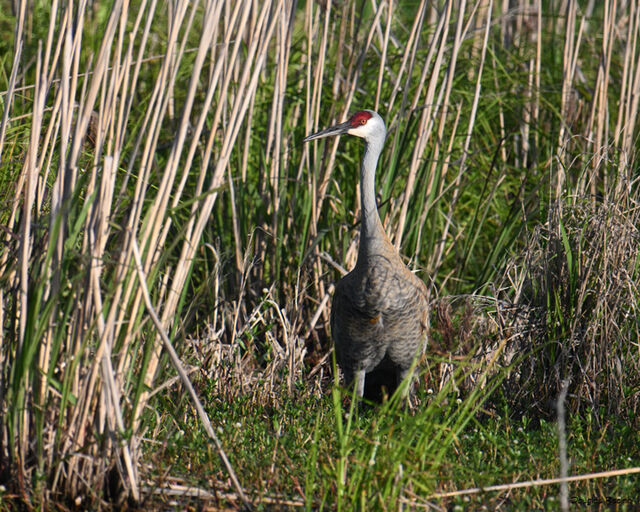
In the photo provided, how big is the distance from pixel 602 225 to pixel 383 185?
1.19 meters

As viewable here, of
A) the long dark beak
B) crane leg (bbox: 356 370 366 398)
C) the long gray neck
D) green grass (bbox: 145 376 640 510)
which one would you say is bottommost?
crane leg (bbox: 356 370 366 398)

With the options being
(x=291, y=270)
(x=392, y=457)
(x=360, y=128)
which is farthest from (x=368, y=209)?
(x=392, y=457)

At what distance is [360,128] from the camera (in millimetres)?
3754

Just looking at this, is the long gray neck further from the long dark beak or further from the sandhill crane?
the long dark beak

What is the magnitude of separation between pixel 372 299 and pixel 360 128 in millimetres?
784

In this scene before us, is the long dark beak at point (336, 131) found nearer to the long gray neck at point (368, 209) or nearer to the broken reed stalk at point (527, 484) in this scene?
the long gray neck at point (368, 209)

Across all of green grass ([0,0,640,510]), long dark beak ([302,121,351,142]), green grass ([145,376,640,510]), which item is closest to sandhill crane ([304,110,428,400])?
long dark beak ([302,121,351,142])

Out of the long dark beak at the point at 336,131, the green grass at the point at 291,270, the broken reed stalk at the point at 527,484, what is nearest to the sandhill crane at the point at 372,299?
the long dark beak at the point at 336,131

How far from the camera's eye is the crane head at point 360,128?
3750 mm

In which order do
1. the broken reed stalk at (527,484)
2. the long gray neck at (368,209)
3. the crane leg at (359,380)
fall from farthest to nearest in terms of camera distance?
the crane leg at (359,380)
the long gray neck at (368,209)
the broken reed stalk at (527,484)

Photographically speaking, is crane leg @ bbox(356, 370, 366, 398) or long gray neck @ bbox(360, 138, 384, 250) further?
crane leg @ bbox(356, 370, 366, 398)

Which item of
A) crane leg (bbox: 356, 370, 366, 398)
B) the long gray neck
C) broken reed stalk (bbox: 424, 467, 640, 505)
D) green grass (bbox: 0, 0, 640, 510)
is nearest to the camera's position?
green grass (bbox: 0, 0, 640, 510)

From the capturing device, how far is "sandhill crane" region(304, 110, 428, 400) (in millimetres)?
3713

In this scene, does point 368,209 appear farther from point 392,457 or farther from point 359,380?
point 392,457
